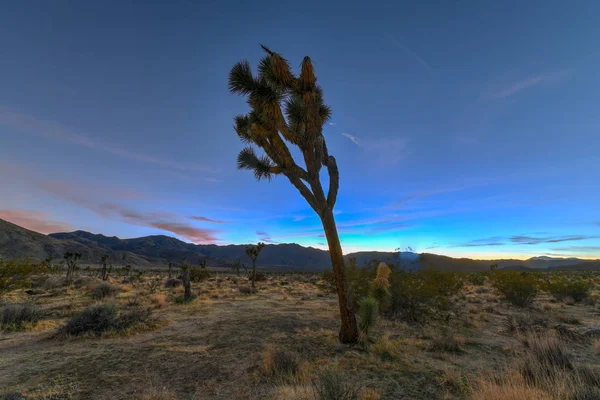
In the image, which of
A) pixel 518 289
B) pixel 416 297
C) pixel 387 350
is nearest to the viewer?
pixel 387 350

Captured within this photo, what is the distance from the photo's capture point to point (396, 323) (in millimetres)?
11555

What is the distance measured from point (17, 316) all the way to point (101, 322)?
416 cm

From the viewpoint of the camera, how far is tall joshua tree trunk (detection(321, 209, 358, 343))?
7.98m

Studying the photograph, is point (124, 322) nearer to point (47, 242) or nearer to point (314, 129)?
point (314, 129)

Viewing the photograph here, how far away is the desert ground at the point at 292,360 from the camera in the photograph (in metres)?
4.98

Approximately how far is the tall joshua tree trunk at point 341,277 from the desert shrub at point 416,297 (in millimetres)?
5396

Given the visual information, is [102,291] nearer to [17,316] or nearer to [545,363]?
[17,316]

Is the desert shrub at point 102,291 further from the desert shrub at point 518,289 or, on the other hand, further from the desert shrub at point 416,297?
the desert shrub at point 518,289

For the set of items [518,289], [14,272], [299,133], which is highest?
[299,133]

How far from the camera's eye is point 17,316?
1037 centimetres

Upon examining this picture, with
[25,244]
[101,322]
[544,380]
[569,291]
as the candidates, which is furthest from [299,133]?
[25,244]

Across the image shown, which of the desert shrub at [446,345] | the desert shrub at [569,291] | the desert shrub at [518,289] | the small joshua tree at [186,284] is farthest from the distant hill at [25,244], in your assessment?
the desert shrub at [569,291]

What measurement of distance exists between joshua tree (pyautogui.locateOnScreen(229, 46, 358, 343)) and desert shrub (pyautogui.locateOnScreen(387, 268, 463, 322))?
5.46 metres

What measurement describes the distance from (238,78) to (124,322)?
987 centimetres
